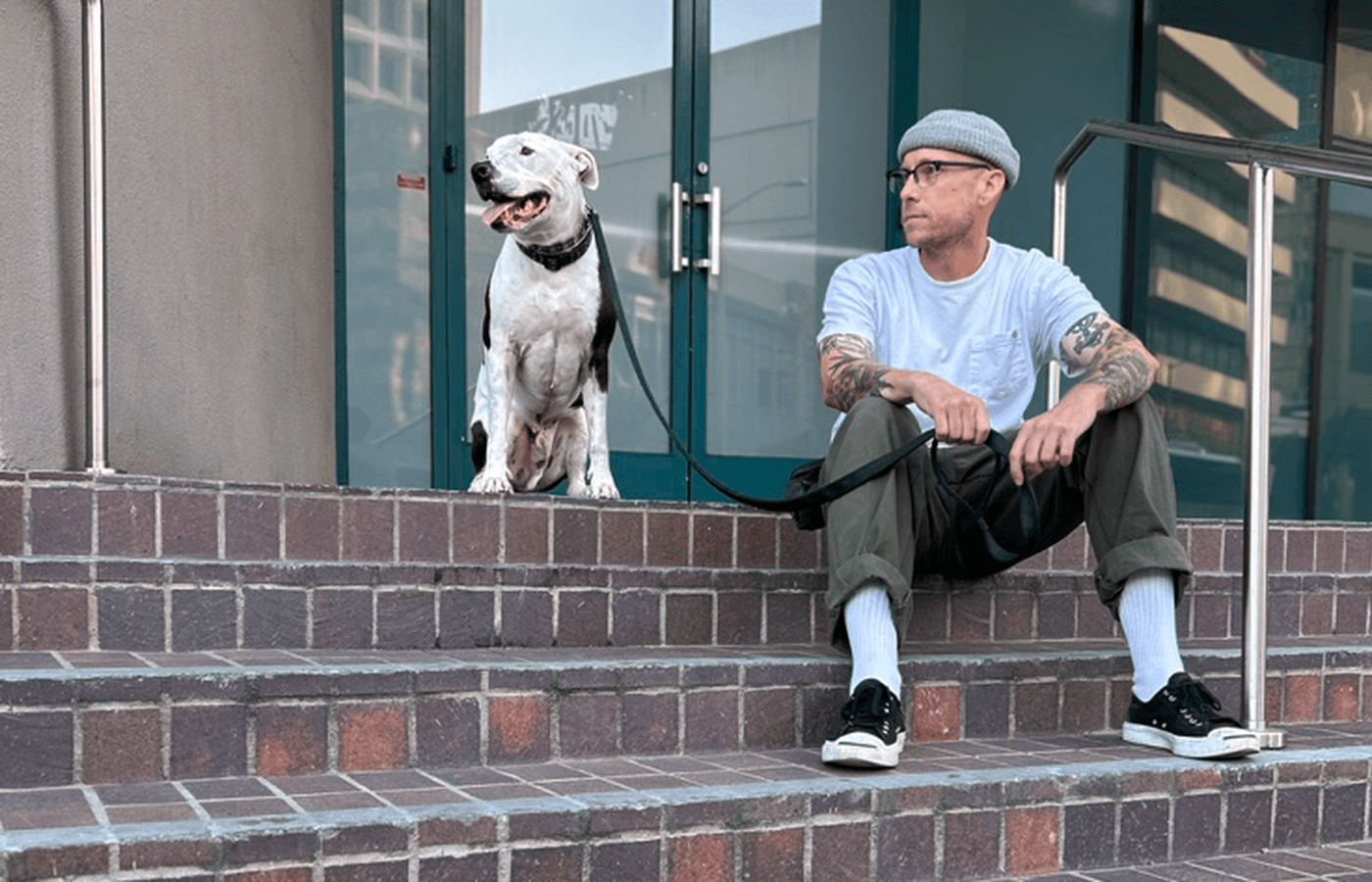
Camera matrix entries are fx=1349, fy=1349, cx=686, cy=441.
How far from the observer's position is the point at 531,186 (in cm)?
351

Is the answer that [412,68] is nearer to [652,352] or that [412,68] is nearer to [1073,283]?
[652,352]

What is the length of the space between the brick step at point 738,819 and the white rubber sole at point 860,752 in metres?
0.03

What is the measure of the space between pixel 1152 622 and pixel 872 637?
600 mm

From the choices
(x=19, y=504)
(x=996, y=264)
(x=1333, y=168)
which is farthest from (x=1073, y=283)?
(x=19, y=504)

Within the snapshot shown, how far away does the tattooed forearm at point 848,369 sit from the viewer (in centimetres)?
283

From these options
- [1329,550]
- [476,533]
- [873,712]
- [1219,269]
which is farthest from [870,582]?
[1219,269]

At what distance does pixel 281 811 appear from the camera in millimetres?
1958

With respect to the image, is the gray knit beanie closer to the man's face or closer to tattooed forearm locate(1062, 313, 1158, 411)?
the man's face

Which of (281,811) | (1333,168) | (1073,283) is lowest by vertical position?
(281,811)

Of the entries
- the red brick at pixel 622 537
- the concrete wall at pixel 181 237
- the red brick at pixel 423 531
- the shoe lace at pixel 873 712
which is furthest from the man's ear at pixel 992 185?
the concrete wall at pixel 181 237

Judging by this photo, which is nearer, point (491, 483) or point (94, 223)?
point (94, 223)

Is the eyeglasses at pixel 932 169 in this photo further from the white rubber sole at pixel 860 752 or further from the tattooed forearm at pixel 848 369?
the white rubber sole at pixel 860 752

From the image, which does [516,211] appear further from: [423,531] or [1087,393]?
[1087,393]

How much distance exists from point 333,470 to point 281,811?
3426 mm
